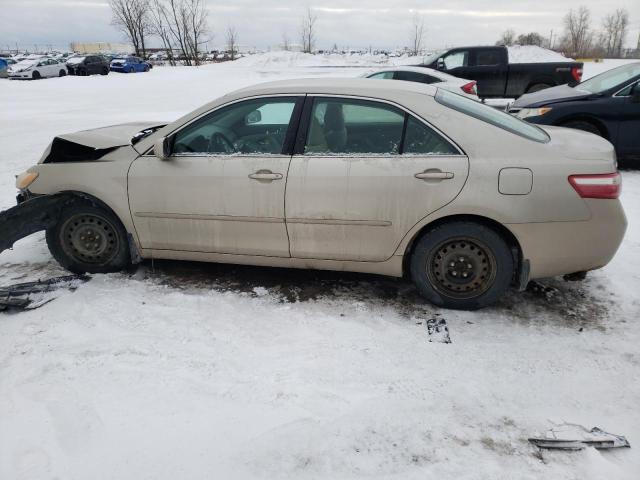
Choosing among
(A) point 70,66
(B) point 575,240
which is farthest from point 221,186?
(A) point 70,66

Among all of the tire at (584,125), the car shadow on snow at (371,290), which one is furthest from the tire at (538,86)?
the car shadow on snow at (371,290)

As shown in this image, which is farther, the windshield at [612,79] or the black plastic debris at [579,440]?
the windshield at [612,79]

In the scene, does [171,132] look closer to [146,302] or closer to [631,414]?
[146,302]

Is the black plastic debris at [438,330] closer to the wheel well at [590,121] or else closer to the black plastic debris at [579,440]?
the black plastic debris at [579,440]

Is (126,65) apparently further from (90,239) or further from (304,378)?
(304,378)

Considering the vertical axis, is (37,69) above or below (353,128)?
above

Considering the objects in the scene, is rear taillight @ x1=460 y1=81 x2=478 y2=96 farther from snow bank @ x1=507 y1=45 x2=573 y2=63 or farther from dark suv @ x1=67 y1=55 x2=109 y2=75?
dark suv @ x1=67 y1=55 x2=109 y2=75

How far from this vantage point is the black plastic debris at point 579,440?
229 centimetres

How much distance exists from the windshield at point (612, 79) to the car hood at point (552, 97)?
0.18 metres

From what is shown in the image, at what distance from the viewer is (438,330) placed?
326 cm

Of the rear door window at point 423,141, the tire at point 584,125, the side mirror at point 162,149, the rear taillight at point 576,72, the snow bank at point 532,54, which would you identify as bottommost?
the tire at point 584,125

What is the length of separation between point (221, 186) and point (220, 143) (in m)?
0.39

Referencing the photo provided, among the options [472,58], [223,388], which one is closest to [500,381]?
[223,388]

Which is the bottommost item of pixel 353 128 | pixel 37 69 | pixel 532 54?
pixel 353 128
